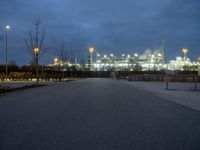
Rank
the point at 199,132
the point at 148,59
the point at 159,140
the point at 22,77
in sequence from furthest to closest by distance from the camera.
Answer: the point at 148,59 < the point at 22,77 < the point at 199,132 < the point at 159,140

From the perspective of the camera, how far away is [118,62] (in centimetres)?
17412

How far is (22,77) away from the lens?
2373 inches

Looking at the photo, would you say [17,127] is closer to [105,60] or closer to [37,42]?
[37,42]

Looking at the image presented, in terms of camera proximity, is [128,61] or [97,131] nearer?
[97,131]

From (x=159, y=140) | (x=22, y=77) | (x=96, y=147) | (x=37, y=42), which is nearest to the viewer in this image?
(x=96, y=147)

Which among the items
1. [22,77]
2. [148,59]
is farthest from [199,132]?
[148,59]

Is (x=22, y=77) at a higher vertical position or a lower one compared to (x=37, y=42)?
lower

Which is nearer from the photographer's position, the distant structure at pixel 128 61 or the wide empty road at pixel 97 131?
the wide empty road at pixel 97 131

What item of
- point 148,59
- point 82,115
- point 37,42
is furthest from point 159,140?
point 148,59

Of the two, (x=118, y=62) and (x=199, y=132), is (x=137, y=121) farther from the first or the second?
(x=118, y=62)

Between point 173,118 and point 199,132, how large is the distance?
2830mm

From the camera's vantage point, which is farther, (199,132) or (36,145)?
(199,132)

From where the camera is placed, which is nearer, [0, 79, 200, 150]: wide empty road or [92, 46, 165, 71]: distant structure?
[0, 79, 200, 150]: wide empty road

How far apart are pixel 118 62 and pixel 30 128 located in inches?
6500
